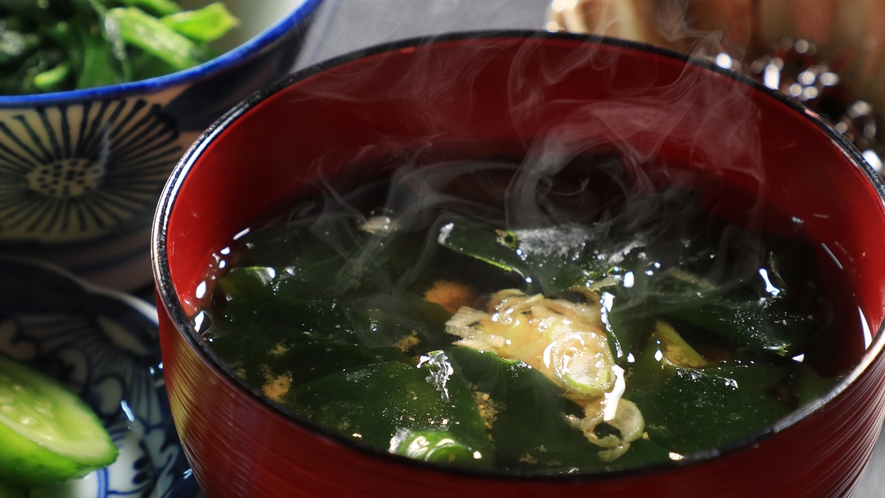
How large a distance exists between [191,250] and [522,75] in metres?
0.45

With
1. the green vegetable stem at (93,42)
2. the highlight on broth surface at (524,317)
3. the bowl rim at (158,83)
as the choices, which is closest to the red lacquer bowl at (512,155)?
the highlight on broth surface at (524,317)

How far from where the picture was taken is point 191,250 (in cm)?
79

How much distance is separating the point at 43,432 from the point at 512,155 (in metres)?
0.61

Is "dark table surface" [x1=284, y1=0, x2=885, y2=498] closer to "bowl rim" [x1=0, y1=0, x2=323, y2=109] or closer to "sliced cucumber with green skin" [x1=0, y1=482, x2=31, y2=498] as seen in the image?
"bowl rim" [x1=0, y1=0, x2=323, y2=109]

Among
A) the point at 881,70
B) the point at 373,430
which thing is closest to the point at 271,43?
the point at 373,430

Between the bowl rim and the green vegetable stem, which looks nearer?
the bowl rim

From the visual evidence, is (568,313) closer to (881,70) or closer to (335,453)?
(335,453)

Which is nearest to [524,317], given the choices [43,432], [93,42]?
[43,432]

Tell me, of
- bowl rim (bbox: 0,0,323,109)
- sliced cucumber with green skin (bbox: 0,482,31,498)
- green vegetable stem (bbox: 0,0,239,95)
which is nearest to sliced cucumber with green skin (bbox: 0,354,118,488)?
sliced cucumber with green skin (bbox: 0,482,31,498)

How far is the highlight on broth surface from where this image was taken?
0.67 metres

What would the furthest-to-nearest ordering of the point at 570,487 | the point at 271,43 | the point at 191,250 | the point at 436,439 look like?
1. the point at 271,43
2. the point at 191,250
3. the point at 436,439
4. the point at 570,487

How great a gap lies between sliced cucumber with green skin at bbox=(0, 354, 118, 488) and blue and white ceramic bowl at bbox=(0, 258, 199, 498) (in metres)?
0.04

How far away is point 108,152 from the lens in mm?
1078

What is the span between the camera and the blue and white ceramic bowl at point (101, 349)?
0.99 metres
